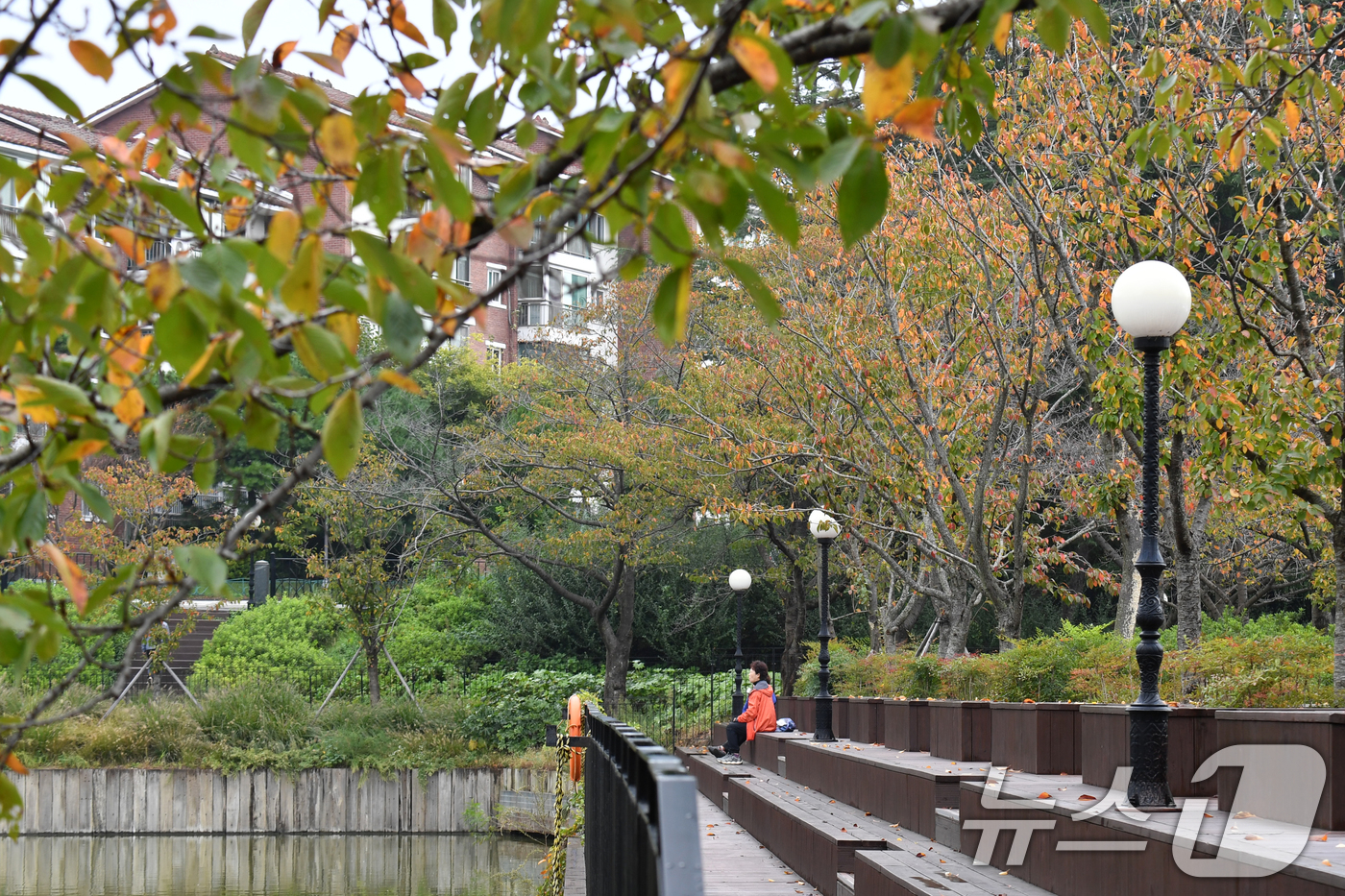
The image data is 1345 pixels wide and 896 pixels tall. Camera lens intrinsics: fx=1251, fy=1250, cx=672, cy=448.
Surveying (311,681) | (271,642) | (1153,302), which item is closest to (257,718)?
(311,681)

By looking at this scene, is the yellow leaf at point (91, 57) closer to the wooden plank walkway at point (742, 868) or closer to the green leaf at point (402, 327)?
the green leaf at point (402, 327)

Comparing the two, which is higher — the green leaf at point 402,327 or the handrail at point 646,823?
the green leaf at point 402,327

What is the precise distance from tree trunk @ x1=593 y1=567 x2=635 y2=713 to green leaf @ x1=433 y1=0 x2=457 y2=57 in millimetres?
24002

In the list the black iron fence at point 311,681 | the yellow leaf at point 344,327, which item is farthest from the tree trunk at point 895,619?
the yellow leaf at point 344,327

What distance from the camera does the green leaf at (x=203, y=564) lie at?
2.09 metres

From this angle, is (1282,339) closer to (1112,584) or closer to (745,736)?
(1112,584)

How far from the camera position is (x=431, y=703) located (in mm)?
24125

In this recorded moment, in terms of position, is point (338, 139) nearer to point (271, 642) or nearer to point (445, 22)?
Result: point (445, 22)

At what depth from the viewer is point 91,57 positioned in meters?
2.59

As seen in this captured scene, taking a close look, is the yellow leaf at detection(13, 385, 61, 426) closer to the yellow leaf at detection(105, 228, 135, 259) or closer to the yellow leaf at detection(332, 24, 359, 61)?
the yellow leaf at detection(105, 228, 135, 259)

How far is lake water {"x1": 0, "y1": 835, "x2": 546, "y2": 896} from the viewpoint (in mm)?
16844

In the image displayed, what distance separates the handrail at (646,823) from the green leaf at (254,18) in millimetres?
1716

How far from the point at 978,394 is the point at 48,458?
15.2 meters

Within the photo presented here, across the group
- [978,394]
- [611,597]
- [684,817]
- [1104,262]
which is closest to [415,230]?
[684,817]
